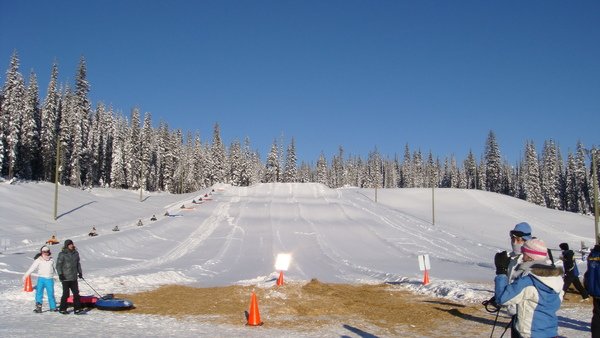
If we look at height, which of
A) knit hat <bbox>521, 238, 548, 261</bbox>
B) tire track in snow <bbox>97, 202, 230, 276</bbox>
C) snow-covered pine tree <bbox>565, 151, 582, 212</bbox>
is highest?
snow-covered pine tree <bbox>565, 151, 582, 212</bbox>

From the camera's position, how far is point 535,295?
557 centimetres

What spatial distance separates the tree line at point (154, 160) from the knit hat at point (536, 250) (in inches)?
1532

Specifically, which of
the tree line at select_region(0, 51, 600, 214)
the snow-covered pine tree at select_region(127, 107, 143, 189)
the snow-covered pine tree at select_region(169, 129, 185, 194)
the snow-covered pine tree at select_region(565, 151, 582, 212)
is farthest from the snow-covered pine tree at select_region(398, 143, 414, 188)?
the snow-covered pine tree at select_region(127, 107, 143, 189)

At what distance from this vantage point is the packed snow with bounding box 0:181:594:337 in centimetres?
1388

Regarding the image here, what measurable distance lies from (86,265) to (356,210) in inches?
1804

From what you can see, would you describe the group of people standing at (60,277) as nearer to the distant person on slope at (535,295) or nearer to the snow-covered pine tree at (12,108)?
the distant person on slope at (535,295)

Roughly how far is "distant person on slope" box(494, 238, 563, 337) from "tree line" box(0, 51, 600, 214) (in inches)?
1537

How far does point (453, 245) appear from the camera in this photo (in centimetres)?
4809

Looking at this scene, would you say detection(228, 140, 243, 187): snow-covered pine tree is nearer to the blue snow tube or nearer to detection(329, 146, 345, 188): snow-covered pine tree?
detection(329, 146, 345, 188): snow-covered pine tree

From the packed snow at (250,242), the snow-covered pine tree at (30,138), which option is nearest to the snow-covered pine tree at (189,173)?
the packed snow at (250,242)

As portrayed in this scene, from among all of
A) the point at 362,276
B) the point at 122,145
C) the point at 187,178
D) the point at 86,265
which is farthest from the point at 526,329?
the point at 187,178

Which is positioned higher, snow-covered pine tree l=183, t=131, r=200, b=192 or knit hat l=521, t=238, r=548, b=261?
snow-covered pine tree l=183, t=131, r=200, b=192

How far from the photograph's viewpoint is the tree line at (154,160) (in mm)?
76438

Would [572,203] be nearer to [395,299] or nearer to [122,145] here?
[122,145]
